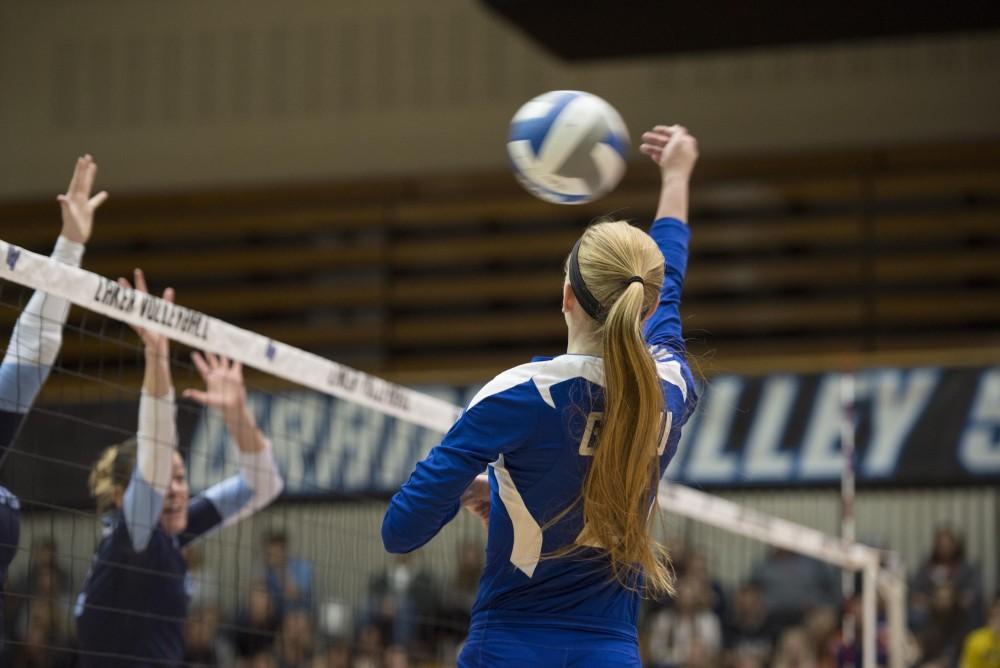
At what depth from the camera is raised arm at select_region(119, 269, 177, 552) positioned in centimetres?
434

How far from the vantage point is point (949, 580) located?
10703 mm

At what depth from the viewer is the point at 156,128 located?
15531mm

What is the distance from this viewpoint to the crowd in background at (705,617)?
32.9ft

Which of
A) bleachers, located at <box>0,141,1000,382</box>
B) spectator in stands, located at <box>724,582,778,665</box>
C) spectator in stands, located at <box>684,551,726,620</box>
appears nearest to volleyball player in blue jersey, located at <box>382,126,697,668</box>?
spectator in stands, located at <box>684,551,726,620</box>

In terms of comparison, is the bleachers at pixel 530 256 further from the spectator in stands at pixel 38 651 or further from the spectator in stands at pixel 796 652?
the spectator in stands at pixel 38 651

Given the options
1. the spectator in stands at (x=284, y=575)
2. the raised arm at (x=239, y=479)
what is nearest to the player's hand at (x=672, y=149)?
the raised arm at (x=239, y=479)

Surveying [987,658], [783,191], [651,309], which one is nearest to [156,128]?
[783,191]

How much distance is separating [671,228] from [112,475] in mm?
2124

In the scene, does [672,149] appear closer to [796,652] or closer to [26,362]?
[26,362]

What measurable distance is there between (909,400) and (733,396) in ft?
4.43

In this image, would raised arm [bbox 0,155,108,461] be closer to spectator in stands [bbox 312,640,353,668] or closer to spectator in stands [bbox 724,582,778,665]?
spectator in stands [bbox 312,640,353,668]

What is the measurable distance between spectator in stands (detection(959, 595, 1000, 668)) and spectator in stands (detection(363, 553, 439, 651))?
3.81 metres

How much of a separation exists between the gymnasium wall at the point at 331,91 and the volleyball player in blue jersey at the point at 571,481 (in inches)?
460

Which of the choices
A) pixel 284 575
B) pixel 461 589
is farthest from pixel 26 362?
pixel 461 589
